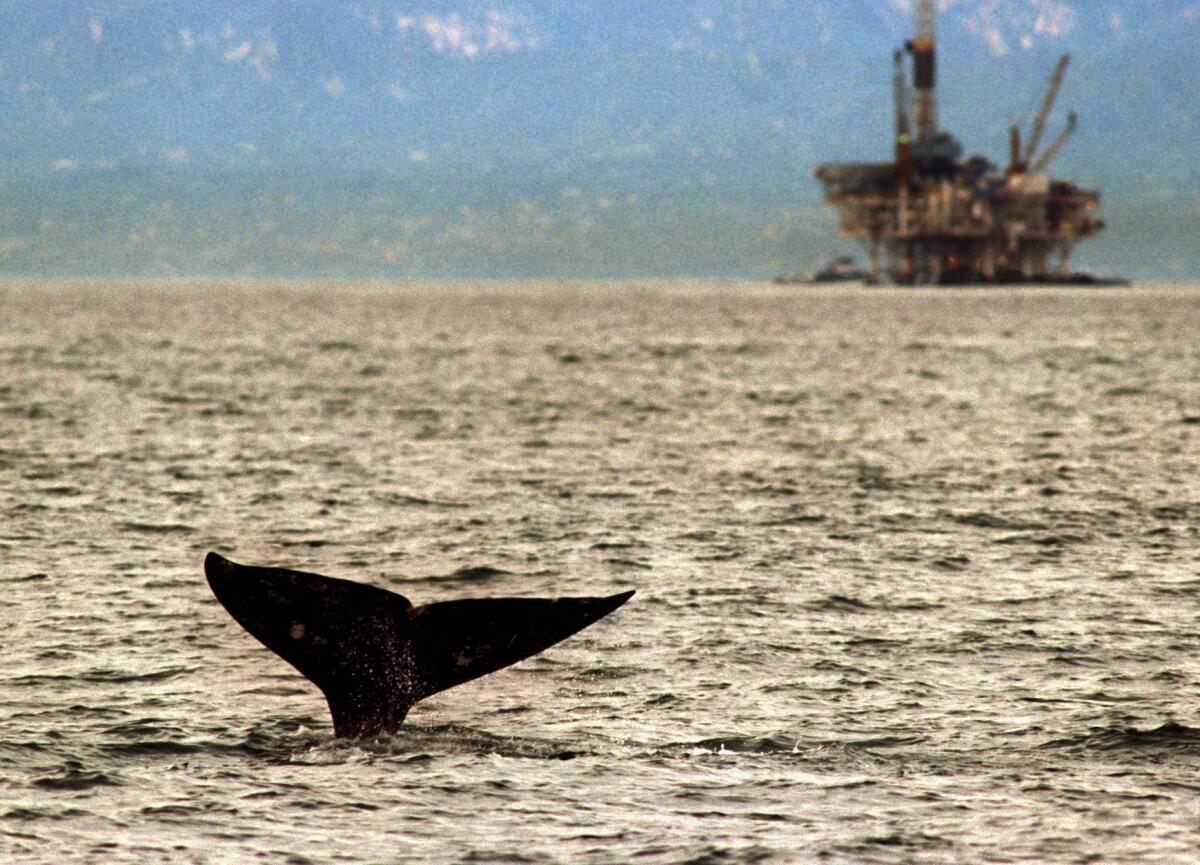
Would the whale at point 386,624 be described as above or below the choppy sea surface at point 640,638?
above

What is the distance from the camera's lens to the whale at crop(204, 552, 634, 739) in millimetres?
10805

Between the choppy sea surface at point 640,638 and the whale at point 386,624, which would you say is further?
the whale at point 386,624

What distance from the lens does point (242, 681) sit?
1412 cm

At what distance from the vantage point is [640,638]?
52.5 ft

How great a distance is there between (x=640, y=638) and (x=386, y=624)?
5.29 meters

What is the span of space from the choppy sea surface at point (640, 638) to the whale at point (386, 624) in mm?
697

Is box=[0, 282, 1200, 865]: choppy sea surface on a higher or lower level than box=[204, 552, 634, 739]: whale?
lower

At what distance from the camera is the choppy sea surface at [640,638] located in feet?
33.5

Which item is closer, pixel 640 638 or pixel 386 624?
pixel 386 624

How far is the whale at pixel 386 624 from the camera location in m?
10.8

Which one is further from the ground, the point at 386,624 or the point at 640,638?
the point at 386,624

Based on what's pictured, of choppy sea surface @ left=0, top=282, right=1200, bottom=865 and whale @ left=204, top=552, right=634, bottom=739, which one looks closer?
choppy sea surface @ left=0, top=282, right=1200, bottom=865

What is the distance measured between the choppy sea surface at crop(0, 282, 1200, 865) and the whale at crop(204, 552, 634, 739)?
70 centimetres

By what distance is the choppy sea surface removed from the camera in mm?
10211
